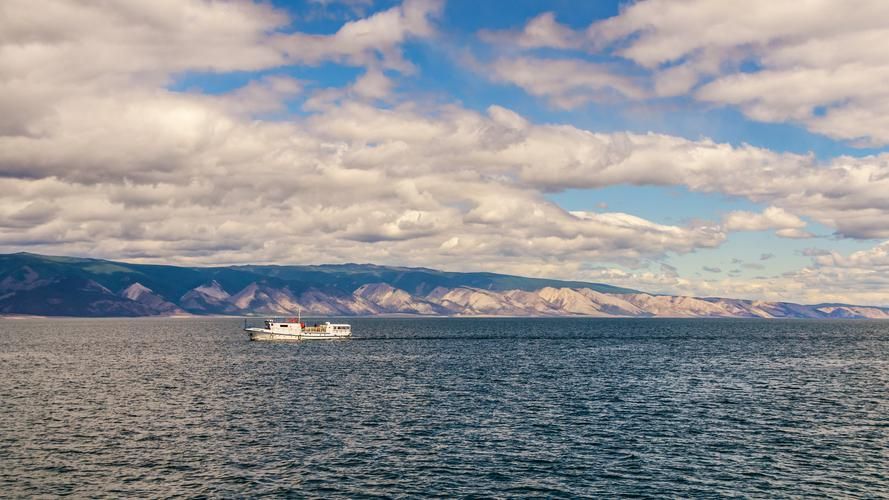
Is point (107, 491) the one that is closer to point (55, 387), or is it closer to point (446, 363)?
point (55, 387)

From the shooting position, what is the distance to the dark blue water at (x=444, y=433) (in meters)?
60.9

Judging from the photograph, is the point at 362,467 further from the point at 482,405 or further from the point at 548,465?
the point at 482,405

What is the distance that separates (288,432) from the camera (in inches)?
3228

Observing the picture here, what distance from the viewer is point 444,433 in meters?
81.6

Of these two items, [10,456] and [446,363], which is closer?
[10,456]

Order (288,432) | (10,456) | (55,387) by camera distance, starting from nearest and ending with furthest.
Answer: (10,456)
(288,432)
(55,387)

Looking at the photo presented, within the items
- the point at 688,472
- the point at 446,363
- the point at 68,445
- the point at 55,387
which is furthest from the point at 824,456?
the point at 55,387

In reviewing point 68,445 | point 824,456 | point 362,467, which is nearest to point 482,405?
point 362,467

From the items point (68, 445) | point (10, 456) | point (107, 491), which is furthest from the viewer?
point (68, 445)

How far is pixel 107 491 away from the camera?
58.1 meters

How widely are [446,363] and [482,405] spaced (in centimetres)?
7070

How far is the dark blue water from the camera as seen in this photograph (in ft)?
200

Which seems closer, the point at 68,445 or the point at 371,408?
the point at 68,445

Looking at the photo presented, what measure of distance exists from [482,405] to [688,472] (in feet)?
136
